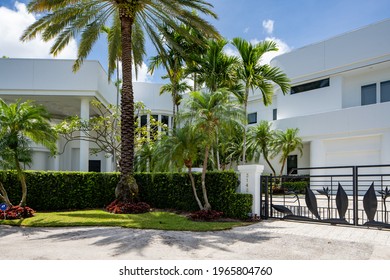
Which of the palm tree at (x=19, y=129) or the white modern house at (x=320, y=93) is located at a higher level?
the white modern house at (x=320, y=93)

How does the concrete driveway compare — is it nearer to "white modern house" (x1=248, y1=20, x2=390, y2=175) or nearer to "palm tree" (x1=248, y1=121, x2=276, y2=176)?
"white modern house" (x1=248, y1=20, x2=390, y2=175)

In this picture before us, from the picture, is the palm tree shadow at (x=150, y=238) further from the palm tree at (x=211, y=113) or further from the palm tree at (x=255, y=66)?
the palm tree at (x=255, y=66)

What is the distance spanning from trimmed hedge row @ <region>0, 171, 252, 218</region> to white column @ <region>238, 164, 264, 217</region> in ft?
1.20

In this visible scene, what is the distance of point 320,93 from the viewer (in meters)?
22.2

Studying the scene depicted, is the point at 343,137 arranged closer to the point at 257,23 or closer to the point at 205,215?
the point at 257,23

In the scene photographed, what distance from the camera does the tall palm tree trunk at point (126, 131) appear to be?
13.6 meters

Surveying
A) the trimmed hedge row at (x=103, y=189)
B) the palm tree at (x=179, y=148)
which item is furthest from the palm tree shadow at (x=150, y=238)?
the palm tree at (x=179, y=148)

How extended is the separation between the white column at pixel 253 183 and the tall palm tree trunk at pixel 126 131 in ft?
15.2

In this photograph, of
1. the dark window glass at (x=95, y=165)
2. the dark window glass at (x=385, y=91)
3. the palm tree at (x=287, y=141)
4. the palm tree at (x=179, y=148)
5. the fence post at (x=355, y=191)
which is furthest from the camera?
the dark window glass at (x=95, y=165)

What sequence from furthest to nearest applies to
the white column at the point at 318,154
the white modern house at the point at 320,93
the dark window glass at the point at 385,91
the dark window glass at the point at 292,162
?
the dark window glass at the point at 292,162 < the white column at the point at 318,154 < the dark window glass at the point at 385,91 < the white modern house at the point at 320,93

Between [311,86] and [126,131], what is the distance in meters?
14.2

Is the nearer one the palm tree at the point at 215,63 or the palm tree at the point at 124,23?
the palm tree at the point at 124,23

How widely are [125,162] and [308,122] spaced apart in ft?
43.1

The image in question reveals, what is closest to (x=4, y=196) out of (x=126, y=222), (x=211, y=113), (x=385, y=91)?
(x=126, y=222)
